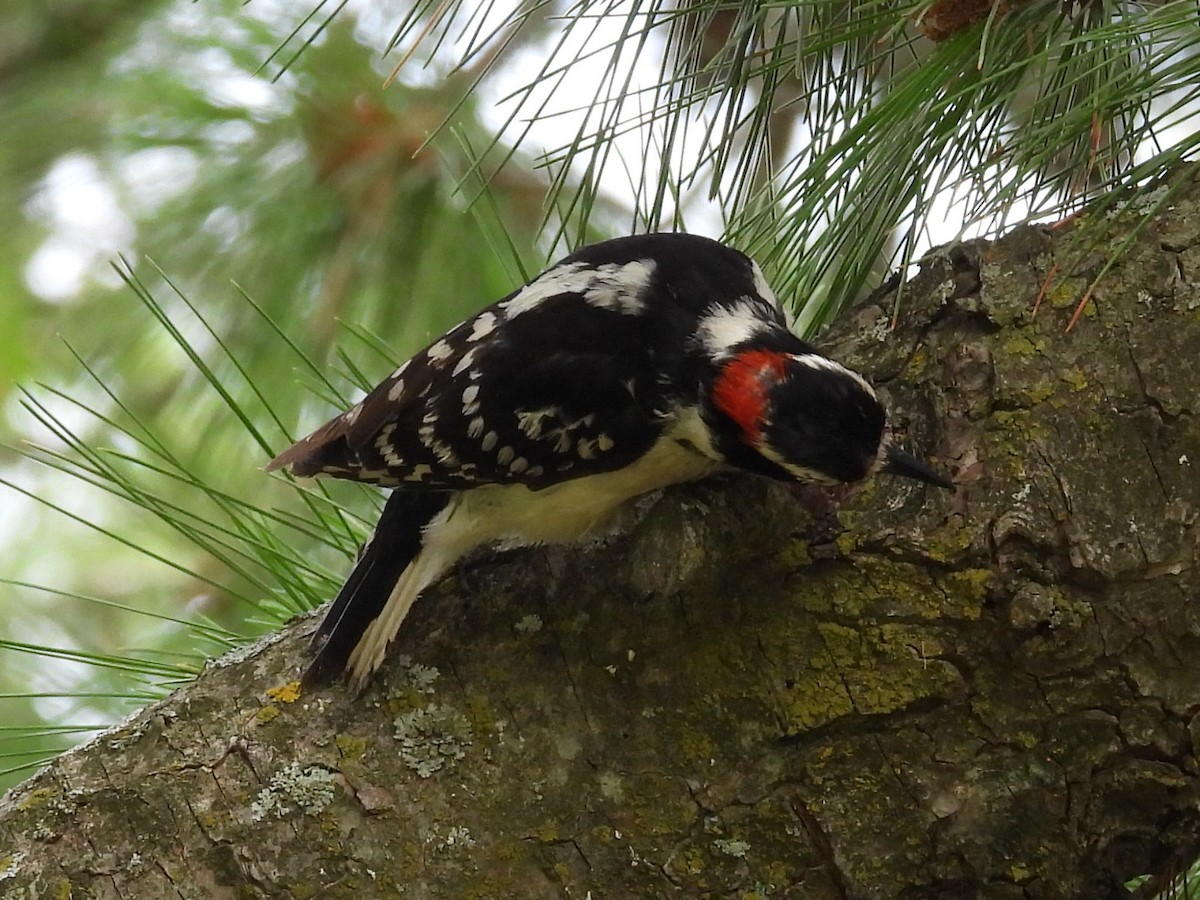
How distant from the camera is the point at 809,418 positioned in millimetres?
1048

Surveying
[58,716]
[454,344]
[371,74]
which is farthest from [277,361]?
[454,344]

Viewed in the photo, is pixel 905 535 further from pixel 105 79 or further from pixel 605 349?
pixel 105 79

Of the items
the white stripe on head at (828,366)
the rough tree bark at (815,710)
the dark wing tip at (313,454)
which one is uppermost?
the dark wing tip at (313,454)

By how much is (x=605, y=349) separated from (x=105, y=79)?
4.60 ft

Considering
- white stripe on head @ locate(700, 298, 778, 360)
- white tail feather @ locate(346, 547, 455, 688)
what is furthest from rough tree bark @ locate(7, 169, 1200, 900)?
white stripe on head @ locate(700, 298, 778, 360)

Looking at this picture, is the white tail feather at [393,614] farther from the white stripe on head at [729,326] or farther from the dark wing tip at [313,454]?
the white stripe on head at [729,326]

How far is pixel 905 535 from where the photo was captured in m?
1.02

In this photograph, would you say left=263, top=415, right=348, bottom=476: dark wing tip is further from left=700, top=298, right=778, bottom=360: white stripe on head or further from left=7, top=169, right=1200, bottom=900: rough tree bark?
left=700, top=298, right=778, bottom=360: white stripe on head

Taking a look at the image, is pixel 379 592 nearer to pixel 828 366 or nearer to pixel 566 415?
pixel 566 415

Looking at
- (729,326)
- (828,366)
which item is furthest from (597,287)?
(828,366)

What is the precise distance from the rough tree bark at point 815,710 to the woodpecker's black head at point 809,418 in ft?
0.13

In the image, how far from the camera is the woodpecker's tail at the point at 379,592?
3.41 feet

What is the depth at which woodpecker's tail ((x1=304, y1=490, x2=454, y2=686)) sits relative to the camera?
1040 mm

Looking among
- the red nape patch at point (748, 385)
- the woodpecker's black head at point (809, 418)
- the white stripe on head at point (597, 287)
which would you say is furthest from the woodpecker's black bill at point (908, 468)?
the white stripe on head at point (597, 287)
